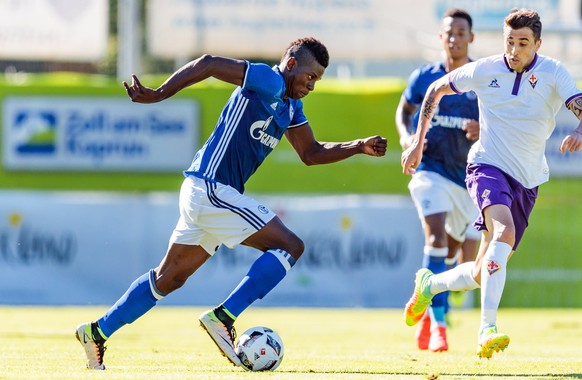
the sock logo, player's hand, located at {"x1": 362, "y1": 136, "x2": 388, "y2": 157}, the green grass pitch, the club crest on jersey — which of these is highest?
the club crest on jersey

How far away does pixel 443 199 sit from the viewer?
970 centimetres

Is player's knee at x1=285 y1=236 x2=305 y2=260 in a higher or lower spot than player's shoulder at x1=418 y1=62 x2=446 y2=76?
lower

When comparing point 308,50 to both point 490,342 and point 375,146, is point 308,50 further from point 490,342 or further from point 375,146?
point 490,342

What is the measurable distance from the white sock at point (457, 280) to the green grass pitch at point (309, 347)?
504 mm

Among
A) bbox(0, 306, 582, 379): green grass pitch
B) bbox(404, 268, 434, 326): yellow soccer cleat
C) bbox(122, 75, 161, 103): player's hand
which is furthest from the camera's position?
bbox(404, 268, 434, 326): yellow soccer cleat

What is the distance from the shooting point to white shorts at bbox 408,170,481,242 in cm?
967

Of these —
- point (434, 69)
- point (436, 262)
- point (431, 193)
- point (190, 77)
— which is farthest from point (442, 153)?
point (190, 77)

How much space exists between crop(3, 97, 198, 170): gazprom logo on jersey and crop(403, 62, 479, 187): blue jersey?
6663 millimetres

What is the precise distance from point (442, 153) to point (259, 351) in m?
3.22

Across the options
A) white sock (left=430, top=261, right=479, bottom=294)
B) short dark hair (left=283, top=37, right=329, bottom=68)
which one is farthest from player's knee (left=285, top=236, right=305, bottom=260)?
white sock (left=430, top=261, right=479, bottom=294)

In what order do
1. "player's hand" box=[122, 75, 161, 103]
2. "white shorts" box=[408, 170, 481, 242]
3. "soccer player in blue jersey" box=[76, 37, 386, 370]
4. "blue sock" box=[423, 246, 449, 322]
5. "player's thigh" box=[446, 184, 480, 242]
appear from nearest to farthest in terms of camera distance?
"player's hand" box=[122, 75, 161, 103] < "soccer player in blue jersey" box=[76, 37, 386, 370] < "blue sock" box=[423, 246, 449, 322] < "white shorts" box=[408, 170, 481, 242] < "player's thigh" box=[446, 184, 480, 242]

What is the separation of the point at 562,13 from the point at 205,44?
5.21m

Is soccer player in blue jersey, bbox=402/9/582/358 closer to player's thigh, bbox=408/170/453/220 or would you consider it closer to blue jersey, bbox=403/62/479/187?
player's thigh, bbox=408/170/453/220

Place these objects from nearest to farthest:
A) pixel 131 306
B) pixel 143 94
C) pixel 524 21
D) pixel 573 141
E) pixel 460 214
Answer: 1. pixel 143 94
2. pixel 573 141
3. pixel 524 21
4. pixel 131 306
5. pixel 460 214
